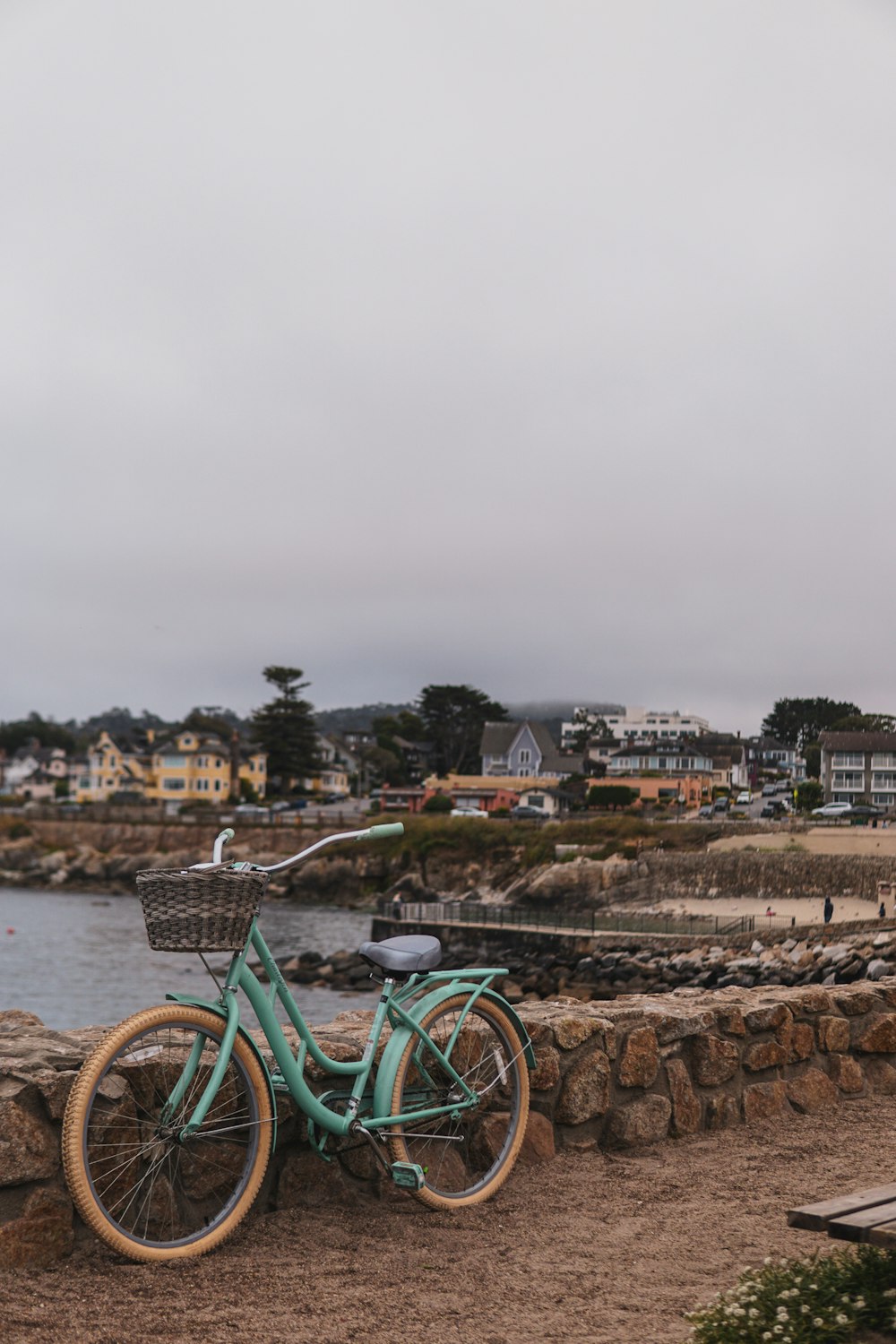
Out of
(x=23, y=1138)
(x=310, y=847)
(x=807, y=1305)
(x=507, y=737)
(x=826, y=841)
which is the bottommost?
(x=826, y=841)

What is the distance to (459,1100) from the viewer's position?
4.82 meters

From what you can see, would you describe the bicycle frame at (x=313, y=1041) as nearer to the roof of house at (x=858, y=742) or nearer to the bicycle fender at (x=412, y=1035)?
the bicycle fender at (x=412, y=1035)

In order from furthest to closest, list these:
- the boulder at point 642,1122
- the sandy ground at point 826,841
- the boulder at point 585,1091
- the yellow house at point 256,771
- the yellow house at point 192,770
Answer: the yellow house at point 192,770
the yellow house at point 256,771
the sandy ground at point 826,841
the boulder at point 642,1122
the boulder at point 585,1091

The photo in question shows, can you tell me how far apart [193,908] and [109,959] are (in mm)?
40403

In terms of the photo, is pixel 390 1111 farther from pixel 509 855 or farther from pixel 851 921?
pixel 509 855

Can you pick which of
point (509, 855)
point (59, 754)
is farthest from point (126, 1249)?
point (59, 754)

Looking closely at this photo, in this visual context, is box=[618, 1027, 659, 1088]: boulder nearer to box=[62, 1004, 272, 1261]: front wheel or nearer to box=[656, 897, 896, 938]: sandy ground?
box=[62, 1004, 272, 1261]: front wheel

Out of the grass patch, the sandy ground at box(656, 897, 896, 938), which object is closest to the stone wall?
the grass patch

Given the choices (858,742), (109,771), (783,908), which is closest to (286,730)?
(109,771)

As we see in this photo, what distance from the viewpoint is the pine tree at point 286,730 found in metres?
108

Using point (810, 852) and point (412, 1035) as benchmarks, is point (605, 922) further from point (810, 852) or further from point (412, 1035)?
point (412, 1035)

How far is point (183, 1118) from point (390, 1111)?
2.70 feet

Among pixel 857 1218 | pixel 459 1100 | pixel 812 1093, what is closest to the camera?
pixel 857 1218

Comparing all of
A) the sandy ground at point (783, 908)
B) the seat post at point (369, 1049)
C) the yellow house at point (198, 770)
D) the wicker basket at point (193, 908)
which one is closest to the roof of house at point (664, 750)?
the yellow house at point (198, 770)
